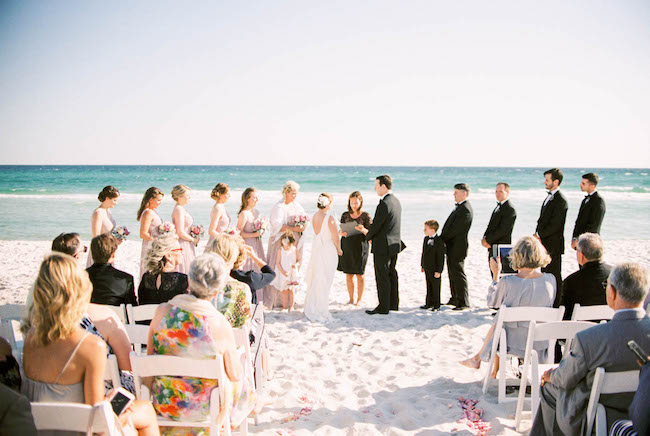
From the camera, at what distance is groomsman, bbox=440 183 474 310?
20.7 ft

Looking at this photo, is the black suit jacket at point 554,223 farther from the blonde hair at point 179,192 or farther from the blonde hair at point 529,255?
the blonde hair at point 179,192

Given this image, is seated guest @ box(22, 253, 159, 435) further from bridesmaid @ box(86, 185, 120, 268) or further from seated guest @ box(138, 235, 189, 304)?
bridesmaid @ box(86, 185, 120, 268)

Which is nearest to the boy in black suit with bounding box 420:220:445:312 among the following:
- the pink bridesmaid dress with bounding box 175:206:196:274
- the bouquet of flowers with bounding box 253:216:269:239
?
the bouquet of flowers with bounding box 253:216:269:239

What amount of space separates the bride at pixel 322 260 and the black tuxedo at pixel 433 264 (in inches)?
52.9

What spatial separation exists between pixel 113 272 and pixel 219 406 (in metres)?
1.70

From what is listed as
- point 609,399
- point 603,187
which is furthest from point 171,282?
point 603,187

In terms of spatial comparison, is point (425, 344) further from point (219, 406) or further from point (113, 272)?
point (113, 272)

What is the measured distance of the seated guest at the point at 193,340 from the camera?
2.50m

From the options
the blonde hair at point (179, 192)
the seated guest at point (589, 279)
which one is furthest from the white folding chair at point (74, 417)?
the blonde hair at point (179, 192)

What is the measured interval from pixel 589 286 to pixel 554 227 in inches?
110

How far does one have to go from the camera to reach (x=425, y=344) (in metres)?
5.05

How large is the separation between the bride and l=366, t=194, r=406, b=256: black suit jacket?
556 mm

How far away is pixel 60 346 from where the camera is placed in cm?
205

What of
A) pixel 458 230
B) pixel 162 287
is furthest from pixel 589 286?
pixel 162 287
